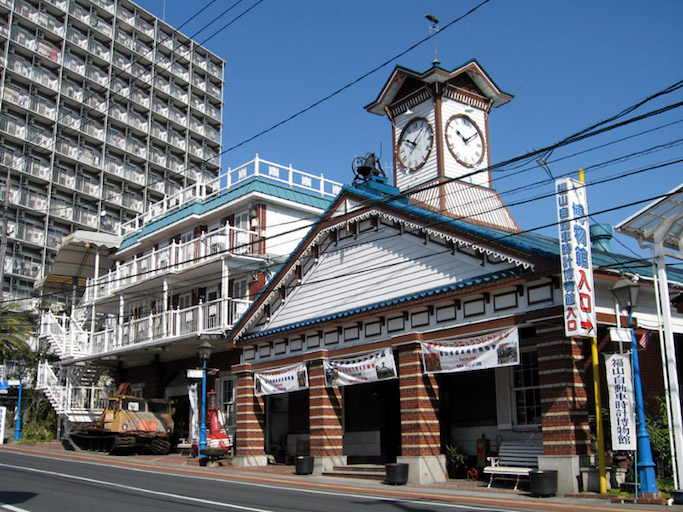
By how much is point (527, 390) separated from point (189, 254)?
1705cm

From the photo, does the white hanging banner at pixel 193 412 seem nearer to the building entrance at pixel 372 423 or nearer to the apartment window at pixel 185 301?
the apartment window at pixel 185 301

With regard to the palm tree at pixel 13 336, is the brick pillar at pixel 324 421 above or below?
below

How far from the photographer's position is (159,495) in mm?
14172

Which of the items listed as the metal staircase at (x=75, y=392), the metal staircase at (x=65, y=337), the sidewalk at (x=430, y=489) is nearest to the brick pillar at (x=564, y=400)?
the sidewalk at (x=430, y=489)

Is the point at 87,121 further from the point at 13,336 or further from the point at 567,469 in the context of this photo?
the point at 567,469

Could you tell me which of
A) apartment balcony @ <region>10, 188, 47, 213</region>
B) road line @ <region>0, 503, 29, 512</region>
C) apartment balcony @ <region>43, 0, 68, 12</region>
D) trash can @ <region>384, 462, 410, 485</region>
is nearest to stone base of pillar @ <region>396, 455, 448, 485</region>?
trash can @ <region>384, 462, 410, 485</region>

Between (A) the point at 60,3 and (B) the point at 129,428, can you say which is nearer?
(B) the point at 129,428

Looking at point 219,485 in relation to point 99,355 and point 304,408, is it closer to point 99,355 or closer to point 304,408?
point 304,408

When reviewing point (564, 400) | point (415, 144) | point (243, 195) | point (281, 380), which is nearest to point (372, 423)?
point (281, 380)

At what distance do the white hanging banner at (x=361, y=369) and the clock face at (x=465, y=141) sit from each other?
7890mm

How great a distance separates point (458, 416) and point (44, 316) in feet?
82.9

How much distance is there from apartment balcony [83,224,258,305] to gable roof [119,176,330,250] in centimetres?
195

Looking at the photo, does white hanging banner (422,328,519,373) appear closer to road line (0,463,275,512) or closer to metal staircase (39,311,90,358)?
road line (0,463,275,512)

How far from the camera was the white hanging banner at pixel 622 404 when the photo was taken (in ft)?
47.0
